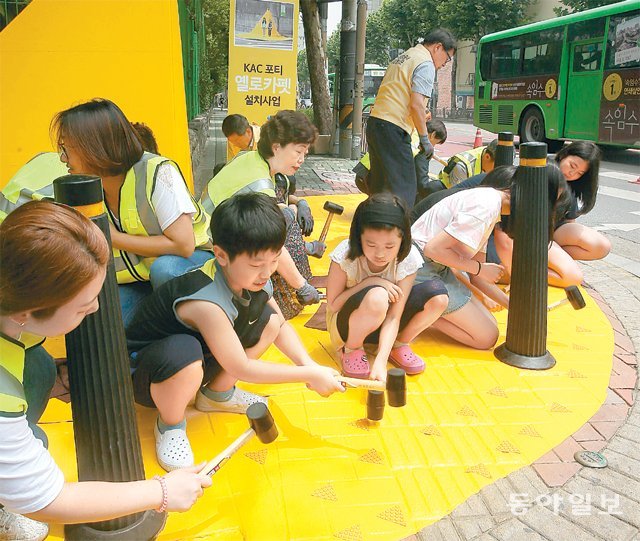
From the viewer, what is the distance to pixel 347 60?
10945 millimetres

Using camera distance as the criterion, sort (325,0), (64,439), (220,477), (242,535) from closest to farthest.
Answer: (242,535)
(220,477)
(64,439)
(325,0)

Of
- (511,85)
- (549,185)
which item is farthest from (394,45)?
(549,185)

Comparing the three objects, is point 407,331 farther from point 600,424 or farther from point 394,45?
point 394,45

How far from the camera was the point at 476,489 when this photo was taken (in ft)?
6.98

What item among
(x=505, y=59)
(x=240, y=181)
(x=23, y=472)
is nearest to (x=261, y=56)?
(x=240, y=181)

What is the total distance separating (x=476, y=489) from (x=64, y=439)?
4.82 ft

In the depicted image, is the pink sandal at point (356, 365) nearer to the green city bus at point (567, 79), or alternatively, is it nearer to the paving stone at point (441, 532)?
the paving stone at point (441, 532)

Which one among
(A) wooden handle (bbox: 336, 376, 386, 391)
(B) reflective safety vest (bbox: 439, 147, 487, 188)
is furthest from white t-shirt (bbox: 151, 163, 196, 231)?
(B) reflective safety vest (bbox: 439, 147, 487, 188)

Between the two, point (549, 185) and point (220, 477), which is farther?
point (549, 185)

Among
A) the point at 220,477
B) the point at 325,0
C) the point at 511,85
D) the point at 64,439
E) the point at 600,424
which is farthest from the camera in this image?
the point at 511,85

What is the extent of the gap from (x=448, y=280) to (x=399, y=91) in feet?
7.68

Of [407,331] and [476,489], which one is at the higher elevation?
[407,331]

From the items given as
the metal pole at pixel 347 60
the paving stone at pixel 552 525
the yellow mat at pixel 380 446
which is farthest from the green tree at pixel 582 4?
the paving stone at pixel 552 525

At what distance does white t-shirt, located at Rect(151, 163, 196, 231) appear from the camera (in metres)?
2.46
